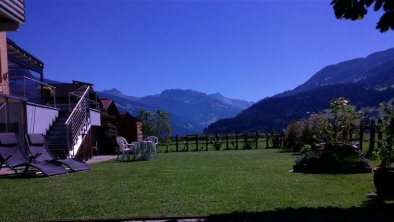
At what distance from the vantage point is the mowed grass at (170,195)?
5.89 m

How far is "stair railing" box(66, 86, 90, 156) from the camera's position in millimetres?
17000

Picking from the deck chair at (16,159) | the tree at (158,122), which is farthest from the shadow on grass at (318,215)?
the tree at (158,122)

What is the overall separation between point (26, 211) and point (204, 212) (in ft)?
7.21

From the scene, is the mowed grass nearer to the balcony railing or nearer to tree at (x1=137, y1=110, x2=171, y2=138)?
the balcony railing

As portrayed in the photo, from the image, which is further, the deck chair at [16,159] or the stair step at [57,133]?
the stair step at [57,133]

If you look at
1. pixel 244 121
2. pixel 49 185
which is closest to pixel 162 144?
pixel 49 185

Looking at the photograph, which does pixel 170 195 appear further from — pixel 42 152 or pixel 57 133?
pixel 57 133

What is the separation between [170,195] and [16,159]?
547 cm

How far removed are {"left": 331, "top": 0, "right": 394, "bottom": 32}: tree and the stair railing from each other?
12576 millimetres

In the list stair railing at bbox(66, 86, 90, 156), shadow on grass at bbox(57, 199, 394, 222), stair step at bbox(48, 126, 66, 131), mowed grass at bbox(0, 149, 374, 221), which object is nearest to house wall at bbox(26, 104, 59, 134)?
stair step at bbox(48, 126, 66, 131)

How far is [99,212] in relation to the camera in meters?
5.85

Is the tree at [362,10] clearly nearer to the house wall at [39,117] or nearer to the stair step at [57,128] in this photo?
the house wall at [39,117]

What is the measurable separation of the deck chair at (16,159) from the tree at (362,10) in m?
7.42

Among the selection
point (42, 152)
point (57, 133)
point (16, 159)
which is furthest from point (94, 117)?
point (16, 159)
